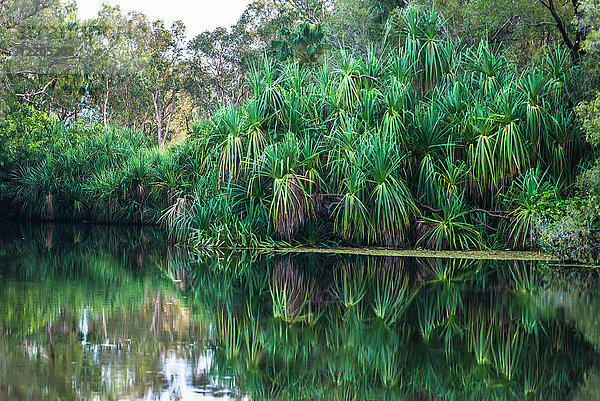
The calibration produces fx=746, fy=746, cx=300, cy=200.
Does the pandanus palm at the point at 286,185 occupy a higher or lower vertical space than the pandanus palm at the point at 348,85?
lower

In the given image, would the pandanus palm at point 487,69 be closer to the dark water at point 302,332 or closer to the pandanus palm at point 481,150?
the pandanus palm at point 481,150

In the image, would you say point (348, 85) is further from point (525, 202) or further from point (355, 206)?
point (525, 202)

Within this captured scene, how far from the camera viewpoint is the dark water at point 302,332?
196 inches

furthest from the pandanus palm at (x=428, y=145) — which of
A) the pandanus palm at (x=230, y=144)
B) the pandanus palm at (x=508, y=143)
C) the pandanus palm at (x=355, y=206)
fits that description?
the pandanus palm at (x=230, y=144)

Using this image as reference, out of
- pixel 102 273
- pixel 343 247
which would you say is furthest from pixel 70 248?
pixel 343 247

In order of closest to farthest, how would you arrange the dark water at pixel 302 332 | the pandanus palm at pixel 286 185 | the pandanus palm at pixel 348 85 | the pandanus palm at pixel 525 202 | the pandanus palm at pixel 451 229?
1. the dark water at pixel 302 332
2. the pandanus palm at pixel 525 202
3. the pandanus palm at pixel 451 229
4. the pandanus palm at pixel 286 185
5. the pandanus palm at pixel 348 85

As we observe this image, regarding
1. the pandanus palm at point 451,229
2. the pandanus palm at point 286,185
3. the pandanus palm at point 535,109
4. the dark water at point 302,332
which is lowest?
the dark water at point 302,332

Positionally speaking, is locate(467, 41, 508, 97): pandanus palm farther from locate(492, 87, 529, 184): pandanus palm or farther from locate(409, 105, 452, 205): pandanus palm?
locate(409, 105, 452, 205): pandanus palm

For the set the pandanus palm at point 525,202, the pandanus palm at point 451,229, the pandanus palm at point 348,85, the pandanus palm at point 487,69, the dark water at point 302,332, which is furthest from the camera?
the pandanus palm at point 348,85

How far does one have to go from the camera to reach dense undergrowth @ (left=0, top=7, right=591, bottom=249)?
13336 mm

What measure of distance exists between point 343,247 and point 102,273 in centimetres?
477

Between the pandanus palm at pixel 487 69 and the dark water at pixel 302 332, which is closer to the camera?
the dark water at pixel 302 332

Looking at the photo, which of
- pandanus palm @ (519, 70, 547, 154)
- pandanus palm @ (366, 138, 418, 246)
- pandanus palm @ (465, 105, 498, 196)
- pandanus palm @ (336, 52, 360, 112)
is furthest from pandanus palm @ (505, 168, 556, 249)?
pandanus palm @ (336, 52, 360, 112)

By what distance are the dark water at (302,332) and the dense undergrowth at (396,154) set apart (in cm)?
160
